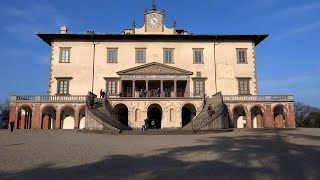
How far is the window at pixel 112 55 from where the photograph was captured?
145 ft

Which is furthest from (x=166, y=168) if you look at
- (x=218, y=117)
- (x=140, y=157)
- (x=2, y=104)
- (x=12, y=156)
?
(x=2, y=104)

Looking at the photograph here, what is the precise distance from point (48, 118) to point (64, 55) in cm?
818

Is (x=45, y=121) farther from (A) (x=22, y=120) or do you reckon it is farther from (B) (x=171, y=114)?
(B) (x=171, y=114)

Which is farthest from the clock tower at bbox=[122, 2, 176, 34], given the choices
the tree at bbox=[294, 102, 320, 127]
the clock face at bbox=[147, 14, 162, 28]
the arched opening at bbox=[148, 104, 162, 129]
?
the tree at bbox=[294, 102, 320, 127]

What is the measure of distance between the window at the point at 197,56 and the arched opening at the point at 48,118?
1874cm

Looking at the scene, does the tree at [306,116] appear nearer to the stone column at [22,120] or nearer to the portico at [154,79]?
the portico at [154,79]

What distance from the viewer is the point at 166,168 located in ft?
36.0

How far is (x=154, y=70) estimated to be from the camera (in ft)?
142

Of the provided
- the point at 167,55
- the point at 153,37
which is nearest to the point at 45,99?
the point at 153,37

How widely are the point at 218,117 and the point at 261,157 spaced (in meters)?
19.4

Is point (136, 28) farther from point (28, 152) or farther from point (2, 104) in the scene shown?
point (2, 104)

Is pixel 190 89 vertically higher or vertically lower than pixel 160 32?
lower

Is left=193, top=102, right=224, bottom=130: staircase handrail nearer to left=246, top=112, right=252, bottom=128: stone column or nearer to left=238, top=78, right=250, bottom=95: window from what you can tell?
left=246, top=112, right=252, bottom=128: stone column

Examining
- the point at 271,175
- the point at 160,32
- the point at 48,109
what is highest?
the point at 160,32
